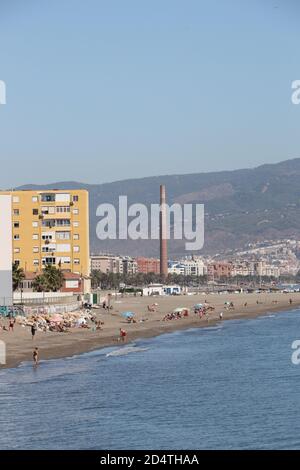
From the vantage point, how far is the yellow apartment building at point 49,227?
331 ft

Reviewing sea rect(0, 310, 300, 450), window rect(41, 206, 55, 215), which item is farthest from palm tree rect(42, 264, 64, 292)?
sea rect(0, 310, 300, 450)

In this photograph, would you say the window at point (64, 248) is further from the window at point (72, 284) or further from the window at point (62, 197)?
the window at point (72, 284)

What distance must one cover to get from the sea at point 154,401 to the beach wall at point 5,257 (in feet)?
77.7

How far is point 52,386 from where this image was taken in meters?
36.0

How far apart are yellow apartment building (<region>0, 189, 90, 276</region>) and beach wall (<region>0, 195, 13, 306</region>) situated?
24799mm

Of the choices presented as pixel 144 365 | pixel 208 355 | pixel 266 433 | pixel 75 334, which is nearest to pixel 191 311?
pixel 75 334

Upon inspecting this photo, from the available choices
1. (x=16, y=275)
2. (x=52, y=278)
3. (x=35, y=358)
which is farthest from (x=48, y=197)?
(x=35, y=358)

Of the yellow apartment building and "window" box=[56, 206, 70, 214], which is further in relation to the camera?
"window" box=[56, 206, 70, 214]

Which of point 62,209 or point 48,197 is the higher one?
point 48,197

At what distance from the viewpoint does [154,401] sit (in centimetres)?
3341

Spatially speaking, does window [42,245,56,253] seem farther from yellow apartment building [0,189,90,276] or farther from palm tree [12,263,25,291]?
palm tree [12,263,25,291]

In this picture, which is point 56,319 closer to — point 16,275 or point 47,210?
point 16,275

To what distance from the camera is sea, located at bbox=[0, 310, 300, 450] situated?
27.3 meters

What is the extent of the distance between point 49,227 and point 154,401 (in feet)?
225
